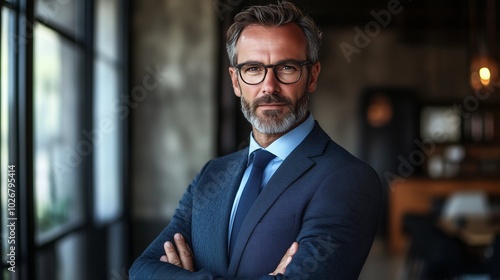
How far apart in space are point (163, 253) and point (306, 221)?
0.33 meters

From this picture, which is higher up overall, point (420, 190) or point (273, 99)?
point (273, 99)

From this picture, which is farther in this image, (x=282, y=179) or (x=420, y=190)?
(x=420, y=190)

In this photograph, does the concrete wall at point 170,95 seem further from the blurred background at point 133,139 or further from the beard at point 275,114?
the beard at point 275,114

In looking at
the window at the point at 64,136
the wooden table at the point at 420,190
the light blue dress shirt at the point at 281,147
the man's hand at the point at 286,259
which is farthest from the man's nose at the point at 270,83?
the wooden table at the point at 420,190

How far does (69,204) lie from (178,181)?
148cm

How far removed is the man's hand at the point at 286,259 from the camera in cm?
99

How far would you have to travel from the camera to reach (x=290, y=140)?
107 cm

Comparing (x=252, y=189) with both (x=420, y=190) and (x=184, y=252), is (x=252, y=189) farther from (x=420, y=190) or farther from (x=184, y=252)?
(x=420, y=190)

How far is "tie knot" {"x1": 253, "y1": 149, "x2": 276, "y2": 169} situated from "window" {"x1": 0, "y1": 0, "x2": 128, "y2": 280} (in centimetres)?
222

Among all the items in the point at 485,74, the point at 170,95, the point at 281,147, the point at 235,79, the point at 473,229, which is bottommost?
the point at 473,229

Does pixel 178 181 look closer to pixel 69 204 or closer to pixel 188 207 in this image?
pixel 69 204

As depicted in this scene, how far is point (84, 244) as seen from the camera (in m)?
5.61

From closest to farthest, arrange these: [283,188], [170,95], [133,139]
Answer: [283,188]
[170,95]
[133,139]

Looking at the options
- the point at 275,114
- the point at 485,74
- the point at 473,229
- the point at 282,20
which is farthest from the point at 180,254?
the point at 473,229
